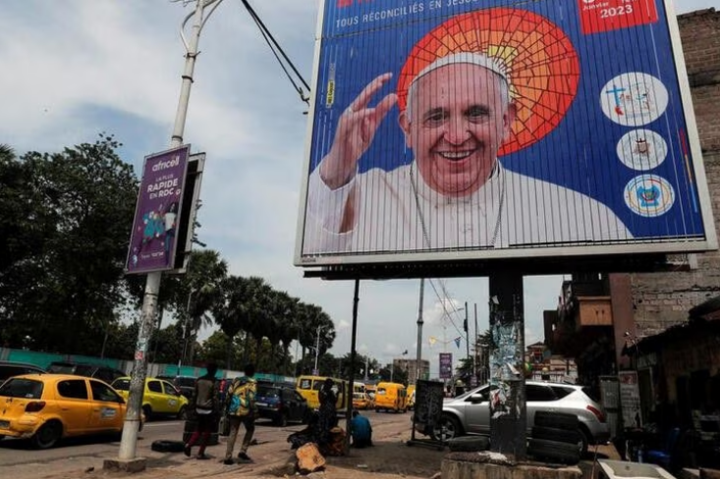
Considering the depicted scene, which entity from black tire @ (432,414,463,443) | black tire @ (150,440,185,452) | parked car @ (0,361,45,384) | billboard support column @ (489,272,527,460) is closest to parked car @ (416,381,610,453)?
black tire @ (432,414,463,443)

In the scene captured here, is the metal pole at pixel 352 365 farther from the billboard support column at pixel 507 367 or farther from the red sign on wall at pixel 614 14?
the red sign on wall at pixel 614 14

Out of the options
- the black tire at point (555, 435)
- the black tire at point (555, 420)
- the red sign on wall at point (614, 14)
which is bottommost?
the black tire at point (555, 435)

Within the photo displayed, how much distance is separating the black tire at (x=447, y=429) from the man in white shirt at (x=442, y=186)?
639 cm

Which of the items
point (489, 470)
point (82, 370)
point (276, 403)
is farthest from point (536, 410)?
point (82, 370)

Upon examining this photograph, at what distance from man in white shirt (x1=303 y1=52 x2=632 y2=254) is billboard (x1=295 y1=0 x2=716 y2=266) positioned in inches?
1.1

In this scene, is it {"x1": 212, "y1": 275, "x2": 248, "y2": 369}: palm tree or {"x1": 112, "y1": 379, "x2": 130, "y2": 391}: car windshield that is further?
{"x1": 212, "y1": 275, "x2": 248, "y2": 369}: palm tree

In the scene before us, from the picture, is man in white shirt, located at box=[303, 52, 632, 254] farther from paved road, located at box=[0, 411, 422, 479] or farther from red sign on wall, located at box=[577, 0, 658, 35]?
paved road, located at box=[0, 411, 422, 479]

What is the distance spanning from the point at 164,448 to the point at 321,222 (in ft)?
19.9

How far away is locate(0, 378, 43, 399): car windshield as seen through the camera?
34.4 ft

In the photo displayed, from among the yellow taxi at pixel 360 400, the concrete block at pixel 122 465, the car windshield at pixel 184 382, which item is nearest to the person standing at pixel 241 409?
the concrete block at pixel 122 465

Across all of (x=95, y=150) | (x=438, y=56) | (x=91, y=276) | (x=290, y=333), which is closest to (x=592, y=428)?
(x=438, y=56)

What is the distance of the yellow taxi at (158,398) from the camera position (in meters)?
17.9

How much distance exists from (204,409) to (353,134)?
6.85 m

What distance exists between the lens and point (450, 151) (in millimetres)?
11008
